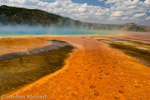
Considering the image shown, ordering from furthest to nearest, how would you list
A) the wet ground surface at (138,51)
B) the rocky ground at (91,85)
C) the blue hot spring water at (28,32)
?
1. the blue hot spring water at (28,32)
2. the wet ground surface at (138,51)
3. the rocky ground at (91,85)

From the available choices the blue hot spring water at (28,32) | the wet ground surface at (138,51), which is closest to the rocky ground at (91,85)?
the wet ground surface at (138,51)

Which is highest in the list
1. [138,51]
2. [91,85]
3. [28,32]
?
[28,32]

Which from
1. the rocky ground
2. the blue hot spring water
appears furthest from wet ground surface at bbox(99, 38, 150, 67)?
the blue hot spring water

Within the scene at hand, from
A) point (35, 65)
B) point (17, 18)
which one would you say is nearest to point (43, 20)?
Result: point (17, 18)

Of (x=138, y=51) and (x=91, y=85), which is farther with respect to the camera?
(x=138, y=51)

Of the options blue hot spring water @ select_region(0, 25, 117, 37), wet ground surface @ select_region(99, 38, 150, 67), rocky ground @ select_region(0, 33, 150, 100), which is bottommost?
rocky ground @ select_region(0, 33, 150, 100)

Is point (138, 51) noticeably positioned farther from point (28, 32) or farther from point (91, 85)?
Result: point (28, 32)

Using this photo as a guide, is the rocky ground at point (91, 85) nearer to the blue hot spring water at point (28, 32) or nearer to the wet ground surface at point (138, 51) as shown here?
the wet ground surface at point (138, 51)

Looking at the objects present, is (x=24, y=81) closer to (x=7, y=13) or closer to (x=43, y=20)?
(x=7, y=13)

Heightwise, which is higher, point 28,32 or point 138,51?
point 28,32

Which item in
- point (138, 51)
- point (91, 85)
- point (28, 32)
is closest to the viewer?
point (91, 85)

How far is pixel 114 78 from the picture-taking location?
7.23 metres

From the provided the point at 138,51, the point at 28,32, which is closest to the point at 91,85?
the point at 138,51

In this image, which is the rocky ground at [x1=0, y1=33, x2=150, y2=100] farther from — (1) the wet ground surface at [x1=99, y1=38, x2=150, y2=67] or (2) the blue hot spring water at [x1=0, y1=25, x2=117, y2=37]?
(2) the blue hot spring water at [x1=0, y1=25, x2=117, y2=37]
